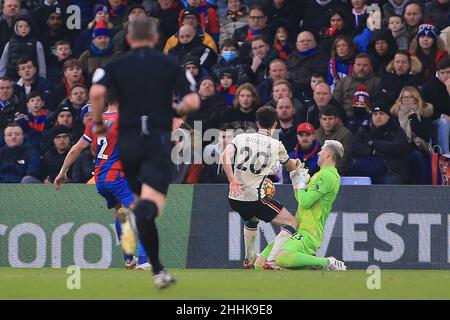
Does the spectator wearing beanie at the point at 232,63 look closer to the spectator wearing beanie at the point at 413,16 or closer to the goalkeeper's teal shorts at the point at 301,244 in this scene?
the spectator wearing beanie at the point at 413,16

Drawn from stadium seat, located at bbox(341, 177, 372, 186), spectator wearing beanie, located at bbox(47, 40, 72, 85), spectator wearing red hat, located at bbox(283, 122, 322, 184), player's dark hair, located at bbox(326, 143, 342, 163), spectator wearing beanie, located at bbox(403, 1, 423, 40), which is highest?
spectator wearing beanie, located at bbox(403, 1, 423, 40)

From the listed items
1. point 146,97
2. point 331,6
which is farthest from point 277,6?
point 146,97

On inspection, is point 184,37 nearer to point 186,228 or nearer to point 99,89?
point 186,228

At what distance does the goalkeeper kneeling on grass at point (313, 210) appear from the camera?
14586mm

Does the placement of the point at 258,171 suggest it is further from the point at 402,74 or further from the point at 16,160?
the point at 16,160

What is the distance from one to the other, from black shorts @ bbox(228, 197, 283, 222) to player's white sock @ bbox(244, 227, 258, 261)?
38cm

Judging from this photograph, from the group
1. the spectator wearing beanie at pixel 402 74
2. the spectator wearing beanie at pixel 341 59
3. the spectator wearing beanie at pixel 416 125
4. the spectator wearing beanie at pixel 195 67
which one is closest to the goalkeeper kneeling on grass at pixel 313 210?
the spectator wearing beanie at pixel 416 125

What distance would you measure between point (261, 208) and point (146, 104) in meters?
4.64

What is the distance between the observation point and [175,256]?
16656 mm

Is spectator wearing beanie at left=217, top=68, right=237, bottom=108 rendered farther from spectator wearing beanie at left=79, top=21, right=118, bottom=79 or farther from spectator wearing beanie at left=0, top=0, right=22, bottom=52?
spectator wearing beanie at left=0, top=0, right=22, bottom=52

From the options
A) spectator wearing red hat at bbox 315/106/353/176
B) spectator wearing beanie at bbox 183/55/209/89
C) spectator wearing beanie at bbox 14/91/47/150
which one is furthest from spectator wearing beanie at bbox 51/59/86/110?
spectator wearing red hat at bbox 315/106/353/176

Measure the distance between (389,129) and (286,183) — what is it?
1630mm

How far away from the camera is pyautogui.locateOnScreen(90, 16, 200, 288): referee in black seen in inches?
427

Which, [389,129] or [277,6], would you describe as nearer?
[389,129]
